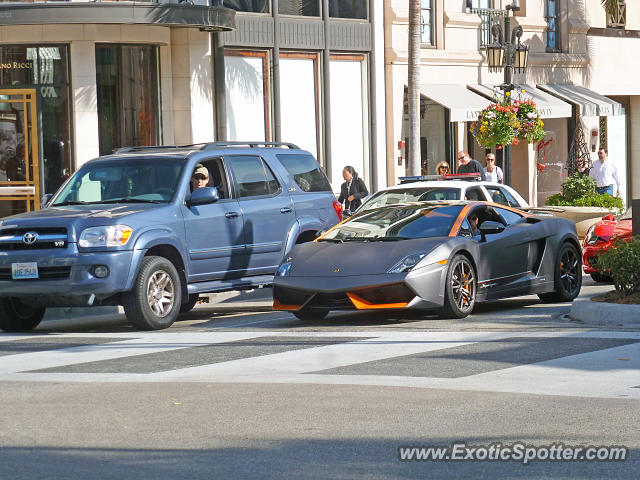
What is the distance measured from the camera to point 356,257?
1395cm

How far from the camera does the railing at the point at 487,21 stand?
33531mm

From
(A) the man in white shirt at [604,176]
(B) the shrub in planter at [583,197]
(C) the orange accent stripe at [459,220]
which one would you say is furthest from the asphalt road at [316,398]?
(A) the man in white shirt at [604,176]

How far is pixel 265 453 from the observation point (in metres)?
7.29

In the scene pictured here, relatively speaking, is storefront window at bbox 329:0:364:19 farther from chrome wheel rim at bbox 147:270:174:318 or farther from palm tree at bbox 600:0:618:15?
chrome wheel rim at bbox 147:270:174:318

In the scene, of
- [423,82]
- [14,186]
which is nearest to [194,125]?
[14,186]

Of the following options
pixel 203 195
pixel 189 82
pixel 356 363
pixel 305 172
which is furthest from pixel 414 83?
pixel 356 363

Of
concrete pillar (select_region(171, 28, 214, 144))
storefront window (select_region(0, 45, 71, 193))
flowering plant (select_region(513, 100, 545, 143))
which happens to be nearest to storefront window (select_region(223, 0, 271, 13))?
concrete pillar (select_region(171, 28, 214, 144))

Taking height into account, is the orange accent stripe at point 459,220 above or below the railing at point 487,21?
below

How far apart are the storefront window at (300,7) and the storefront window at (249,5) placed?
41 cm

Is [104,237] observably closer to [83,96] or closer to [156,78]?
[83,96]

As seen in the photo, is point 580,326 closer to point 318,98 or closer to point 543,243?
point 543,243

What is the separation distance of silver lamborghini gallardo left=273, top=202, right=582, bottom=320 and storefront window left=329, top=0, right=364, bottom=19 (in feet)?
46.8

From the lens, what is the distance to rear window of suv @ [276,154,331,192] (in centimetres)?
1692

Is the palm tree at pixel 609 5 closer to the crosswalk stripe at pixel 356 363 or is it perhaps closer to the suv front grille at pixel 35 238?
the crosswalk stripe at pixel 356 363
